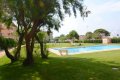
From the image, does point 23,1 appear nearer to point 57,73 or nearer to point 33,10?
point 33,10

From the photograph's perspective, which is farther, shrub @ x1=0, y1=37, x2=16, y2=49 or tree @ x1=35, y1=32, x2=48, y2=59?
tree @ x1=35, y1=32, x2=48, y2=59

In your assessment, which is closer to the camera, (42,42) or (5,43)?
(5,43)

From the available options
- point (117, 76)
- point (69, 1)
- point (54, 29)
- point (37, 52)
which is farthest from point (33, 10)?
point (37, 52)

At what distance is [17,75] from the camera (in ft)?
36.9

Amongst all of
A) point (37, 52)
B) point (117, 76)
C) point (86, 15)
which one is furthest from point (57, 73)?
point (37, 52)

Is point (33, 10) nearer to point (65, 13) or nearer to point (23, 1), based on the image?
point (23, 1)

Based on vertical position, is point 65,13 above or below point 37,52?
above

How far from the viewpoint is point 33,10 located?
10.6 meters

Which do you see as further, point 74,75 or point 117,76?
point 74,75

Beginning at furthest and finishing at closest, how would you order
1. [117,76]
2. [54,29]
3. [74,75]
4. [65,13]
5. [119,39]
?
[119,39] → [54,29] → [65,13] → [74,75] → [117,76]

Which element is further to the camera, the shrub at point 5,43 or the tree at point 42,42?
the tree at point 42,42

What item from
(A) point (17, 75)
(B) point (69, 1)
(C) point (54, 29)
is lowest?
(A) point (17, 75)

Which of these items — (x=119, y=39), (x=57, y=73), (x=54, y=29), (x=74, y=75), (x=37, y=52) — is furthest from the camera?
(x=119, y=39)

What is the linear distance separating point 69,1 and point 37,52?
951 cm
